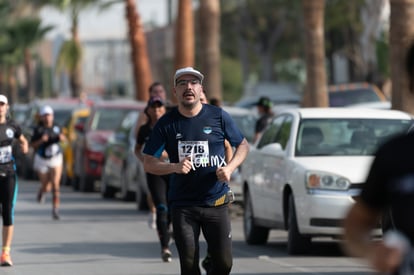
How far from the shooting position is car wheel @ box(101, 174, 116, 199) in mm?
24605

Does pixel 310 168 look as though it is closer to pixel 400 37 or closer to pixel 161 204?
pixel 161 204

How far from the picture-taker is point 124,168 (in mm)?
22766

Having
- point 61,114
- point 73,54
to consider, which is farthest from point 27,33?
point 61,114

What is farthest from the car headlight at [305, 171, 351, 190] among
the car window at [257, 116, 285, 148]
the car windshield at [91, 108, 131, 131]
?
the car windshield at [91, 108, 131, 131]

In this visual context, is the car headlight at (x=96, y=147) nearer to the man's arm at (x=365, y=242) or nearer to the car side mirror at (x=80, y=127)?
the car side mirror at (x=80, y=127)

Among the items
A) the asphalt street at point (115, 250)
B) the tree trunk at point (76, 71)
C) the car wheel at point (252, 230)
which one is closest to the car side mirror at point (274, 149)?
the car wheel at point (252, 230)

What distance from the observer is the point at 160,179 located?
1370 centimetres

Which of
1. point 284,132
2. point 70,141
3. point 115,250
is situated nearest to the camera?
point 284,132

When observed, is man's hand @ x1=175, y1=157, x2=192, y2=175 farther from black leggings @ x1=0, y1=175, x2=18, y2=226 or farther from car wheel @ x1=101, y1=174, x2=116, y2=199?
car wheel @ x1=101, y1=174, x2=116, y2=199

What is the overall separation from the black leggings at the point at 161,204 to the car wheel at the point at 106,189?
10.9 meters

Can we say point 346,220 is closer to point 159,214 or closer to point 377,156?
point 377,156

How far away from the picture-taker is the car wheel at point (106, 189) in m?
24.6

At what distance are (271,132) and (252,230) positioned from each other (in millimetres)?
1199

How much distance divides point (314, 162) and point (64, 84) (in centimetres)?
10420
